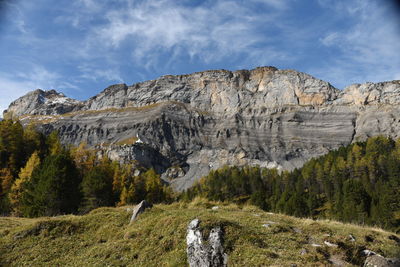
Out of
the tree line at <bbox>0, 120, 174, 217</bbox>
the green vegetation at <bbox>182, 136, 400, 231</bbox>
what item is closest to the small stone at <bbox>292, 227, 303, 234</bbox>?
the tree line at <bbox>0, 120, 174, 217</bbox>

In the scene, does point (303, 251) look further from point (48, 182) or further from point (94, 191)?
point (94, 191)

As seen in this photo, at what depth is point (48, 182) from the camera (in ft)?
125

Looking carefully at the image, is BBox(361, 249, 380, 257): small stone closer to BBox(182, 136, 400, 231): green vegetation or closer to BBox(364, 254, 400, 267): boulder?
BBox(364, 254, 400, 267): boulder

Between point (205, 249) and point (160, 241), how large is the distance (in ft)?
11.2

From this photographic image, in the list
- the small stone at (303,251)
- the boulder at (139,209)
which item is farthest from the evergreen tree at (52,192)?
the small stone at (303,251)

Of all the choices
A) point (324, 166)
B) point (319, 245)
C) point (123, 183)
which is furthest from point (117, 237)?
point (324, 166)

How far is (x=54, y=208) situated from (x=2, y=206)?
16.5 m

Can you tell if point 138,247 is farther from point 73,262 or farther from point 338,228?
point 338,228

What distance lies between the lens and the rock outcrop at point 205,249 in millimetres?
12555

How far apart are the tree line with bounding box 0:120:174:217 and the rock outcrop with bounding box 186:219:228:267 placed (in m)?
28.6

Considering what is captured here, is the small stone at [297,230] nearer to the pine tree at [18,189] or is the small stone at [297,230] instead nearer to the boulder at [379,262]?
the boulder at [379,262]

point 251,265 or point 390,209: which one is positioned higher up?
point 251,265

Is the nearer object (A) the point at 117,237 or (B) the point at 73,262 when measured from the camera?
(B) the point at 73,262

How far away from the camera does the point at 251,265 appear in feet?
38.9
